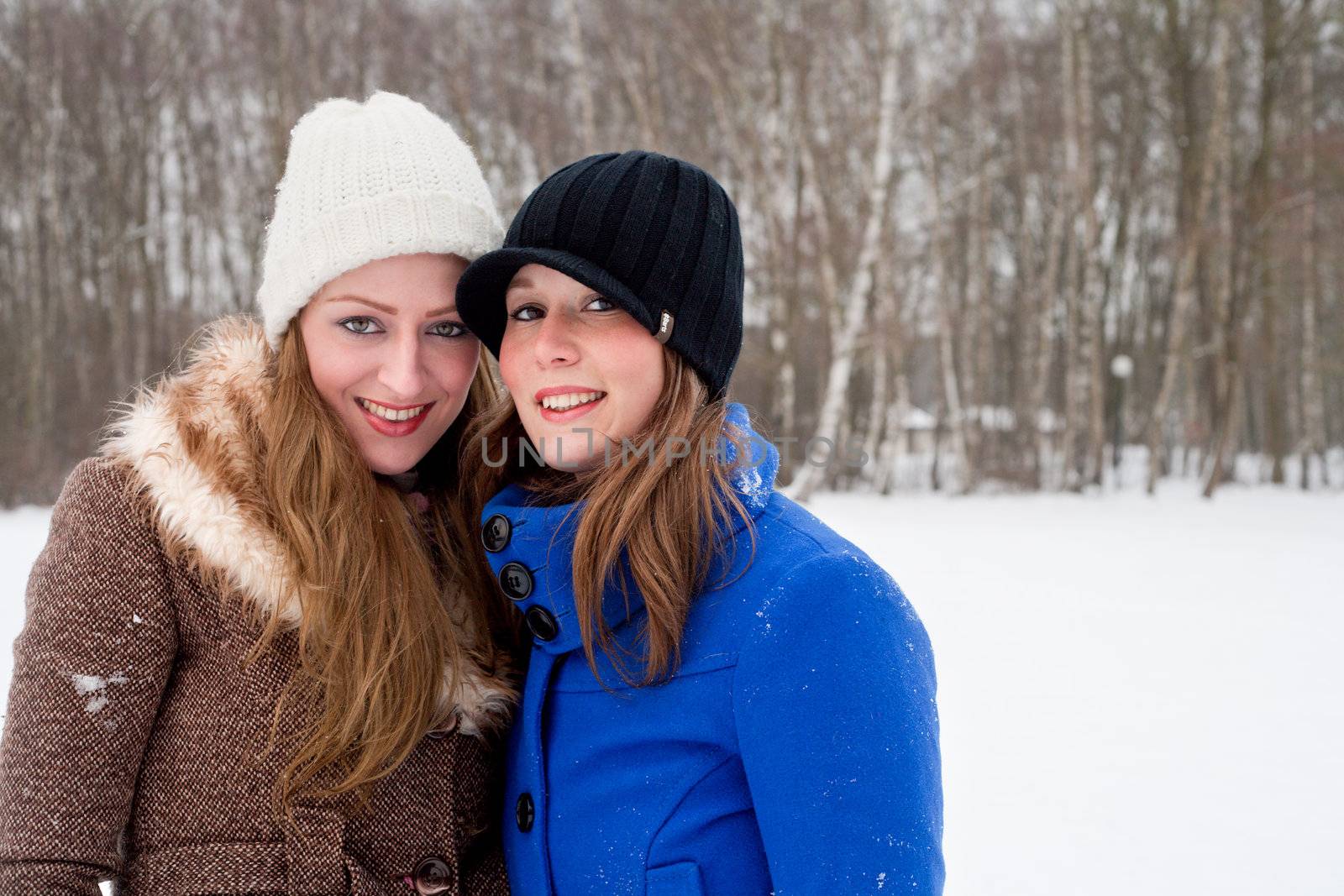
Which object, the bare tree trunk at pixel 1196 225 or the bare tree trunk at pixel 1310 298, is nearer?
the bare tree trunk at pixel 1196 225

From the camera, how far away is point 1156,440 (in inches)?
661

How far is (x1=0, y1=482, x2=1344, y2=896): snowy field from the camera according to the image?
381cm

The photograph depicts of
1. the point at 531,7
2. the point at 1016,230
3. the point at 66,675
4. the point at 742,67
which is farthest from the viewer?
the point at 1016,230

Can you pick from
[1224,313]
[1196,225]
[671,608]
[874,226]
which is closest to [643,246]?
[671,608]

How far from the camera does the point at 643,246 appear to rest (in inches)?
59.4

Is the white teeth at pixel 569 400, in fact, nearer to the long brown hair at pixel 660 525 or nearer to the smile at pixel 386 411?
the long brown hair at pixel 660 525

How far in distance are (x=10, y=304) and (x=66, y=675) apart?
67.1ft

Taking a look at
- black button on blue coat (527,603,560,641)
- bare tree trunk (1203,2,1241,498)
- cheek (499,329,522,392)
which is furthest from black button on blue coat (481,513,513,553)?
bare tree trunk (1203,2,1241,498)

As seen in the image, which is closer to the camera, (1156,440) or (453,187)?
(453,187)

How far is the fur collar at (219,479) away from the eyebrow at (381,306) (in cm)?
22

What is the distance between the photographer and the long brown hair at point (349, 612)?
1.52 meters

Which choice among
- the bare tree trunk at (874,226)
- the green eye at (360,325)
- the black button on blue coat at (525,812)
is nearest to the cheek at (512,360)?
the green eye at (360,325)

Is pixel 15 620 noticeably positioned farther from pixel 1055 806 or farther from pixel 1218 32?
pixel 1218 32

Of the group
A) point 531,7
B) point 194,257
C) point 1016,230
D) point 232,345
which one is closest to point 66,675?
point 232,345
